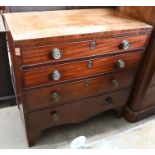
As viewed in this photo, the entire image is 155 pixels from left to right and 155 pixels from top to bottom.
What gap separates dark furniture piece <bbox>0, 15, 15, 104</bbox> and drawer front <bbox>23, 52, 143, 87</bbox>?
0.50 m

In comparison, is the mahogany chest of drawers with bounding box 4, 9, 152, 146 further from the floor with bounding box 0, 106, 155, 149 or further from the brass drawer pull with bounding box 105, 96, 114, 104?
the floor with bounding box 0, 106, 155, 149

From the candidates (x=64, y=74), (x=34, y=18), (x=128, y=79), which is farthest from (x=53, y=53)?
(x=128, y=79)

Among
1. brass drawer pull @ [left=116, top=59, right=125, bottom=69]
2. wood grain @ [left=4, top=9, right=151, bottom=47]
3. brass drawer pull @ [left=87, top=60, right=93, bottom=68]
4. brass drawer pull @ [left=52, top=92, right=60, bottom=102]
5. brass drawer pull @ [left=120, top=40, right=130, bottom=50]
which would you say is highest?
wood grain @ [left=4, top=9, right=151, bottom=47]

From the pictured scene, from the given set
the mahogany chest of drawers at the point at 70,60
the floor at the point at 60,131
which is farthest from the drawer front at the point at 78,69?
the floor at the point at 60,131

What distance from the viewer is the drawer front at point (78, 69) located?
3.45 ft

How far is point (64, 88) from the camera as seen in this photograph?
118 cm

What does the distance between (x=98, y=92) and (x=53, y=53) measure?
49 centimetres

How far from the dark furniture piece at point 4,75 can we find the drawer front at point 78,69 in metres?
0.50

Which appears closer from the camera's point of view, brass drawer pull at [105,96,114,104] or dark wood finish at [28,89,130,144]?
dark wood finish at [28,89,130,144]

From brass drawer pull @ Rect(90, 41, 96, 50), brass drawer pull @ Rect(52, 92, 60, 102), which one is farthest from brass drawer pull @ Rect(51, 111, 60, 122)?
brass drawer pull @ Rect(90, 41, 96, 50)

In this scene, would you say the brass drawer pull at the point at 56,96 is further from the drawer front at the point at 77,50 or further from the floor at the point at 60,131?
the floor at the point at 60,131

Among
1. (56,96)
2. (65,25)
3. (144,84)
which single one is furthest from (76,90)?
(144,84)

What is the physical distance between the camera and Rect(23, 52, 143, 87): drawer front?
1052 mm

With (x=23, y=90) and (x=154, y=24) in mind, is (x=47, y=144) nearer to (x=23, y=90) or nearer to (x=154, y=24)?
(x=23, y=90)
